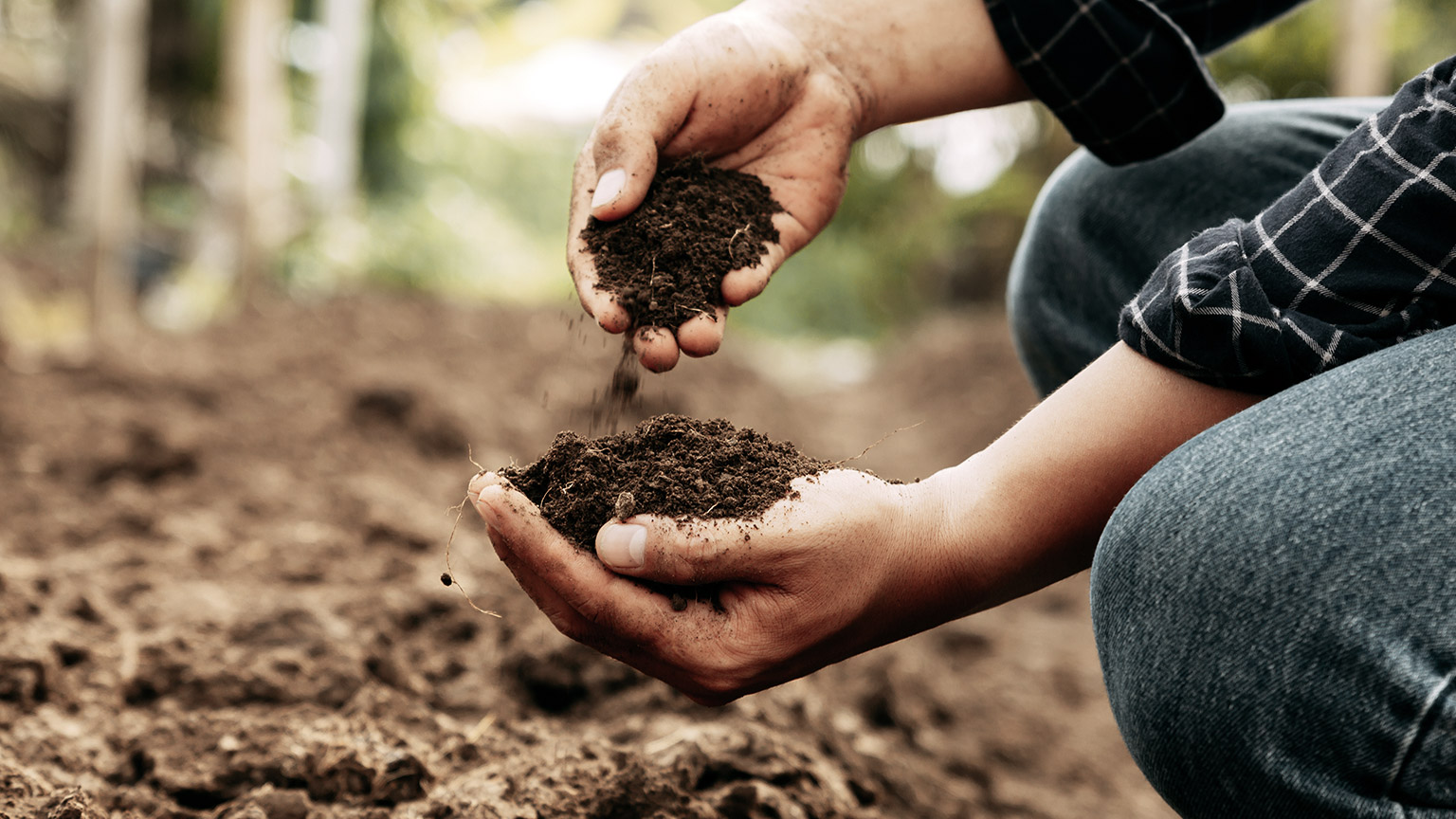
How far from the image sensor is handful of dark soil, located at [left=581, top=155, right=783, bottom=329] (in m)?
1.40

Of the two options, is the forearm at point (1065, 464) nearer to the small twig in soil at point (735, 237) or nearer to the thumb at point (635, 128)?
the small twig in soil at point (735, 237)

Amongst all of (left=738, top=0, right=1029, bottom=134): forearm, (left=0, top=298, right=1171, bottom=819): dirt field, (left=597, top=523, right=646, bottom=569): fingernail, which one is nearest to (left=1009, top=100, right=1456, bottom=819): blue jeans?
(left=597, top=523, right=646, bottom=569): fingernail

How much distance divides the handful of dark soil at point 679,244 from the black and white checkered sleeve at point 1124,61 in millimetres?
519

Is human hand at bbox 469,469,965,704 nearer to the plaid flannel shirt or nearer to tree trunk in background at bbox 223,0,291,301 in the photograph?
the plaid flannel shirt

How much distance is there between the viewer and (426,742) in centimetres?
152

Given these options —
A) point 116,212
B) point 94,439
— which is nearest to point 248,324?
point 116,212

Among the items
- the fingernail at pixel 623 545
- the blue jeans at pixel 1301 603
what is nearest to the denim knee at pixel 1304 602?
the blue jeans at pixel 1301 603

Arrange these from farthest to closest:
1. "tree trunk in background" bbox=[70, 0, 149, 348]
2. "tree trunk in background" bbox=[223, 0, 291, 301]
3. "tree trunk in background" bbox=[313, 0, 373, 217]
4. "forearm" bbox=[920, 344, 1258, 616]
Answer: "tree trunk in background" bbox=[313, 0, 373, 217], "tree trunk in background" bbox=[223, 0, 291, 301], "tree trunk in background" bbox=[70, 0, 149, 348], "forearm" bbox=[920, 344, 1258, 616]

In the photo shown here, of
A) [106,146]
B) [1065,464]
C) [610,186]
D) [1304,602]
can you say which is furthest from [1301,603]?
[106,146]

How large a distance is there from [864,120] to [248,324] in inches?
176

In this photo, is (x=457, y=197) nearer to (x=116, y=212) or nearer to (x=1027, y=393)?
(x=116, y=212)

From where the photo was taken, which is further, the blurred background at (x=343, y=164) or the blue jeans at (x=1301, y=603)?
the blurred background at (x=343, y=164)

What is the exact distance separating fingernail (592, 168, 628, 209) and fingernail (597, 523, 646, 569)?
1.70 feet

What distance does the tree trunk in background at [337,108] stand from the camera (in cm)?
800
